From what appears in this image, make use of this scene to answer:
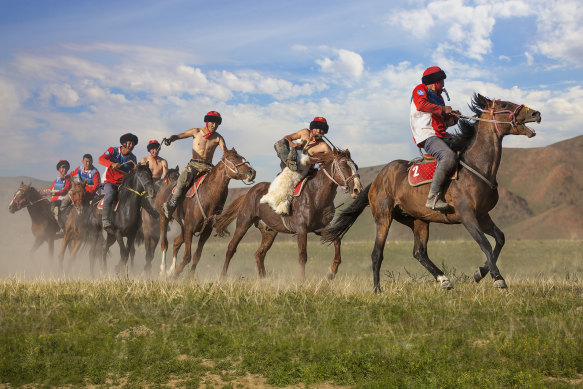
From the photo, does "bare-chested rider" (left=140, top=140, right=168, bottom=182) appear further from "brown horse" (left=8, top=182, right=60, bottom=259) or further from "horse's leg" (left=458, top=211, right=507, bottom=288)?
"horse's leg" (left=458, top=211, right=507, bottom=288)

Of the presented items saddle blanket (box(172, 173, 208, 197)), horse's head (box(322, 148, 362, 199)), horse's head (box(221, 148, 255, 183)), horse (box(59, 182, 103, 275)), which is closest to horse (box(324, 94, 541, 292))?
horse's head (box(322, 148, 362, 199))

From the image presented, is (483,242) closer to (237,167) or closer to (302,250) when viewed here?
(302,250)

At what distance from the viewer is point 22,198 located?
20.9 meters

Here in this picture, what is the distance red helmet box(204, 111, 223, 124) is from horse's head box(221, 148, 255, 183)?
0.97 meters

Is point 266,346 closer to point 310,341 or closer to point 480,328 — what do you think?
point 310,341

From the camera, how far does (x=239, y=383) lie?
6.92m

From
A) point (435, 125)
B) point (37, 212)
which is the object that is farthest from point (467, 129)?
point (37, 212)

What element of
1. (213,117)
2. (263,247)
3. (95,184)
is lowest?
(263,247)

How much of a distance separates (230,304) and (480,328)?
3.73 meters

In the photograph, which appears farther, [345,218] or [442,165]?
[345,218]

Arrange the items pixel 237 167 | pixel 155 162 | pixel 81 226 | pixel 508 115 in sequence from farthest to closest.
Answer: pixel 155 162
pixel 81 226
pixel 237 167
pixel 508 115

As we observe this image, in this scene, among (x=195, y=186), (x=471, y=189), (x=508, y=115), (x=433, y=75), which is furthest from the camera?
(x=195, y=186)

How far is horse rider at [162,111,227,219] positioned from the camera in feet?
49.0

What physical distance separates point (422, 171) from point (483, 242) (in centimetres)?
176
